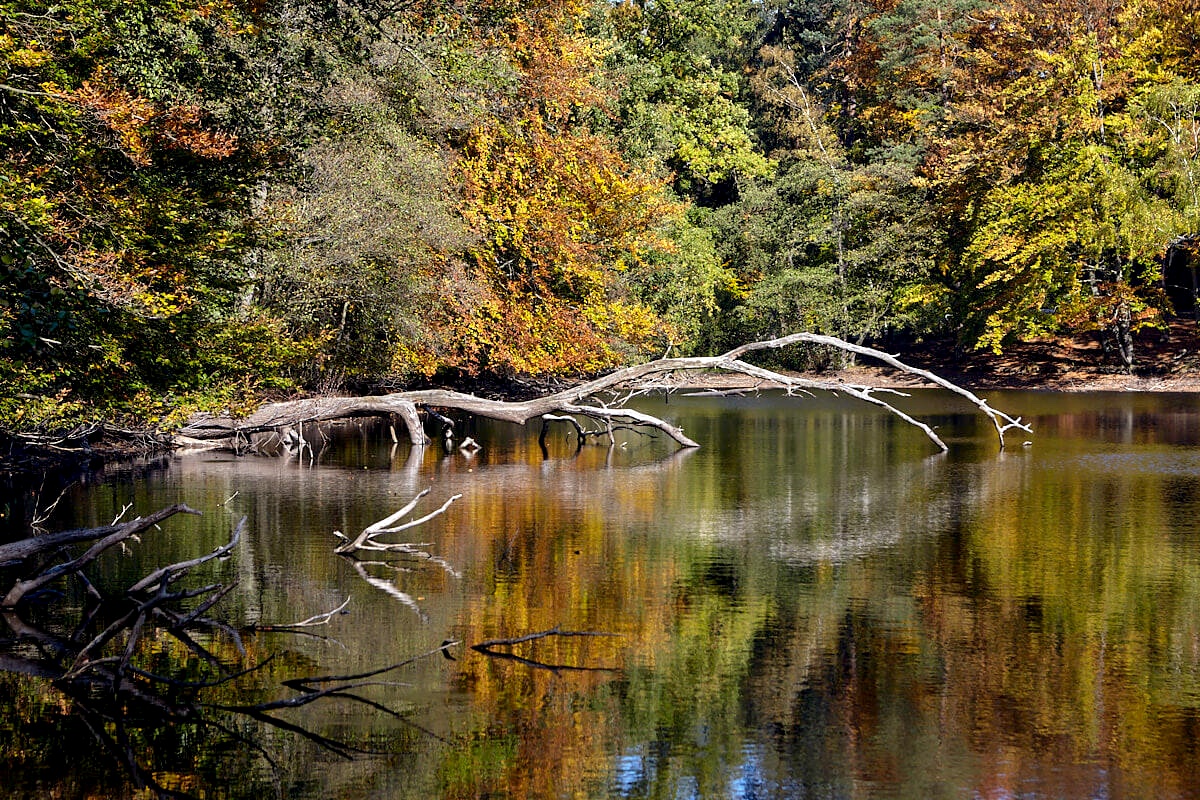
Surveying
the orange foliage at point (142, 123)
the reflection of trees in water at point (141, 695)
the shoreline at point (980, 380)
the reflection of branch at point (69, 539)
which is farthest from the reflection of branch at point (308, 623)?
the shoreline at point (980, 380)

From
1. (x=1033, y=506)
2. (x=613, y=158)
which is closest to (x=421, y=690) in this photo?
(x=1033, y=506)

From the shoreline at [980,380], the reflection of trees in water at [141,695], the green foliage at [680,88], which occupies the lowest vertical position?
the reflection of trees in water at [141,695]

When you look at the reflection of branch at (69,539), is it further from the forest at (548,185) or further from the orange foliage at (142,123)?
the orange foliage at (142,123)

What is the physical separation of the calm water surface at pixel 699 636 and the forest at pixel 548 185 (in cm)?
350

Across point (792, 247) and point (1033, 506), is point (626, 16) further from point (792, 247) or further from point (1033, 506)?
point (1033, 506)

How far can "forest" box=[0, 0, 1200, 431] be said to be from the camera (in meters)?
17.0

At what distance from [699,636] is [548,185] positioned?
925 inches

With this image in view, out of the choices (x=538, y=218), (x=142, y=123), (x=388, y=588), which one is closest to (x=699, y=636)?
(x=388, y=588)

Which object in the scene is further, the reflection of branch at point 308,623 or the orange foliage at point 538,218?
the orange foliage at point 538,218

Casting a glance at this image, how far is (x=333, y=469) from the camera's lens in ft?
85.7

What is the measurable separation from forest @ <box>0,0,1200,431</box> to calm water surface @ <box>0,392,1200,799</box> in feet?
11.5

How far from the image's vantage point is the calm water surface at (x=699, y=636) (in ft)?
29.2

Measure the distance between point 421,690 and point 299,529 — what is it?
814 cm

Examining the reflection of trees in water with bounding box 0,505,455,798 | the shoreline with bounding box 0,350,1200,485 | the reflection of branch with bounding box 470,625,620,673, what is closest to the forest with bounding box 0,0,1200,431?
the shoreline with bounding box 0,350,1200,485
